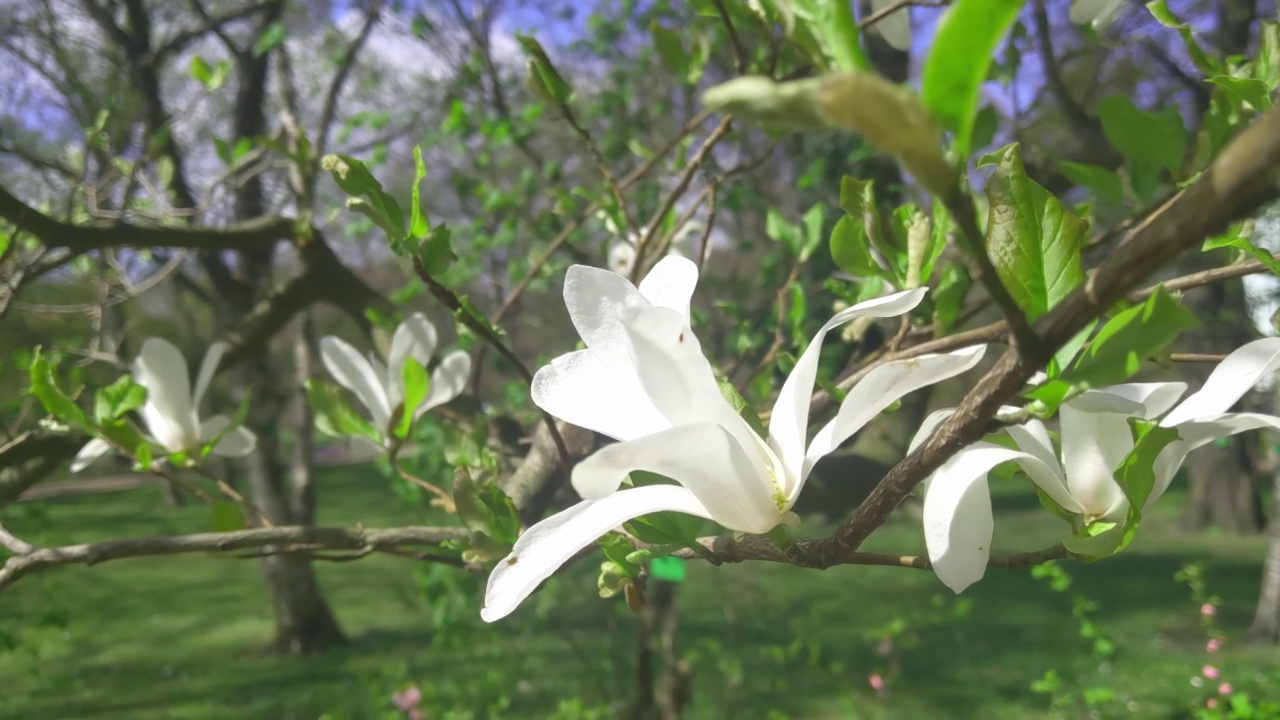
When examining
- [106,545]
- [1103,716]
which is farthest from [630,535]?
[1103,716]

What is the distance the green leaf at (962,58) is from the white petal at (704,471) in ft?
0.32

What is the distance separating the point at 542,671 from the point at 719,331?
1.11 metres

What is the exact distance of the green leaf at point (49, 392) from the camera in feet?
1.45

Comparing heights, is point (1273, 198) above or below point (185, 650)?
above

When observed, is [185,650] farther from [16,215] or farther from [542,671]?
[16,215]

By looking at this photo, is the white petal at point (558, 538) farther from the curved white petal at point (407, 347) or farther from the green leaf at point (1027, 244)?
the curved white petal at point (407, 347)

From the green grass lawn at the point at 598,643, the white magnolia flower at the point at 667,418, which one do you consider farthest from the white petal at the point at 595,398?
the green grass lawn at the point at 598,643

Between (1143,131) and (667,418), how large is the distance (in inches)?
12.5

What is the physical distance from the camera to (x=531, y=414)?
84cm

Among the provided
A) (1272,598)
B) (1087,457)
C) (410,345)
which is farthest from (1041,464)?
(1272,598)

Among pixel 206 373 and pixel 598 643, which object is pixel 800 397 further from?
pixel 598 643

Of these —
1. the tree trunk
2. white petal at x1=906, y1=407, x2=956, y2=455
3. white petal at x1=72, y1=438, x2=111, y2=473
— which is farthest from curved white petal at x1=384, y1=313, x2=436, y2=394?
the tree trunk

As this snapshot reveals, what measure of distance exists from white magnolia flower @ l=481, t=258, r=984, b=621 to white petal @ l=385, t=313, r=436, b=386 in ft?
0.77

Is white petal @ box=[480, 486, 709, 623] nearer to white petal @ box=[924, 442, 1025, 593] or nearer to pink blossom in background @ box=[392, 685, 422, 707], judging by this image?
white petal @ box=[924, 442, 1025, 593]
